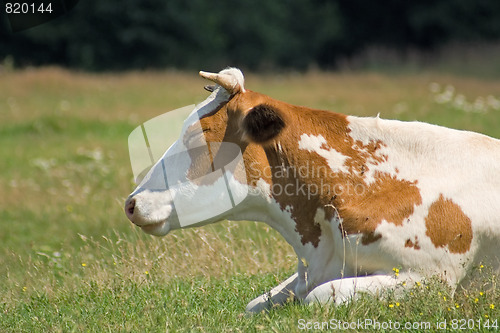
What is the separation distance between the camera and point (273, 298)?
5.21m

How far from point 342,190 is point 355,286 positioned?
616 mm

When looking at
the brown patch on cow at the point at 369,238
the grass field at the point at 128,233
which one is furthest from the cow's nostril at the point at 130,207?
the brown patch on cow at the point at 369,238

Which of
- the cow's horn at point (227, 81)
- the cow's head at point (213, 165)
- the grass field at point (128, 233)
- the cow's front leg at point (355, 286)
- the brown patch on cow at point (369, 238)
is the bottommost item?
the grass field at point (128, 233)

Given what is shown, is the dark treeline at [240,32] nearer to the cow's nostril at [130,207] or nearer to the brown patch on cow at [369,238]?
the cow's nostril at [130,207]

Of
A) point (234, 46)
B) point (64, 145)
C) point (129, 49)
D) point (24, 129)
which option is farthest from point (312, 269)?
point (234, 46)

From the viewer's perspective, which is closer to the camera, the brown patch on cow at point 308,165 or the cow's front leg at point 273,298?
the brown patch on cow at point 308,165

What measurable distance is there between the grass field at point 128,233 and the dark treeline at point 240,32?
1162 cm

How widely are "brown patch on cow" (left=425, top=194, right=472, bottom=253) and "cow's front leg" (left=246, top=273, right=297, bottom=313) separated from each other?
37.5 inches

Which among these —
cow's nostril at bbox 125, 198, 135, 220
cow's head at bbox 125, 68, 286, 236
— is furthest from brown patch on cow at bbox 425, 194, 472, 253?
cow's nostril at bbox 125, 198, 135, 220

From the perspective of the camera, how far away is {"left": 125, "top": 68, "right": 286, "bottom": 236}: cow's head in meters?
4.99

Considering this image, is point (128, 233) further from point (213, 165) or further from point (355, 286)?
point (355, 286)

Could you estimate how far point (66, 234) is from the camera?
10742 millimetres

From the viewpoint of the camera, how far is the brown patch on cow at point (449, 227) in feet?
15.6

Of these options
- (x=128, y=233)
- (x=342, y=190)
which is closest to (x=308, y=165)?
(x=342, y=190)
